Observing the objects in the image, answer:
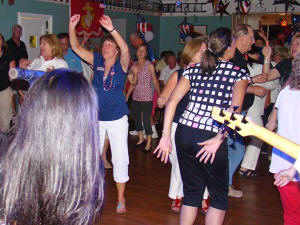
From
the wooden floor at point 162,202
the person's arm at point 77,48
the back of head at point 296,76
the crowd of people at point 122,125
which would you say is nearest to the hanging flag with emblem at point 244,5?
the crowd of people at point 122,125

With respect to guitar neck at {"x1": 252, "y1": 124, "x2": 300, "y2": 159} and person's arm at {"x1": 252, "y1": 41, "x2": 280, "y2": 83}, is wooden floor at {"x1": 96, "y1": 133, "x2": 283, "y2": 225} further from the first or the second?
guitar neck at {"x1": 252, "y1": 124, "x2": 300, "y2": 159}

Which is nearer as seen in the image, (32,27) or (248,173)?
(248,173)

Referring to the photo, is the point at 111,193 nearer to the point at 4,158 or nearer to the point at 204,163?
the point at 204,163

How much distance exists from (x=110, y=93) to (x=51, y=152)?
7.14 feet

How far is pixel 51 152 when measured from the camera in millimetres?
1022

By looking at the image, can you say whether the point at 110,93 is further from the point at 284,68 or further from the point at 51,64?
the point at 284,68

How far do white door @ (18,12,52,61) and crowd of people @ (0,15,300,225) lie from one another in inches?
158

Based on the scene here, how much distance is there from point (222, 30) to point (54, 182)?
1.78 m

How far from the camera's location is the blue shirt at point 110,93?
3.17 m

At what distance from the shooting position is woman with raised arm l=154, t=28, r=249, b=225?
2289 mm

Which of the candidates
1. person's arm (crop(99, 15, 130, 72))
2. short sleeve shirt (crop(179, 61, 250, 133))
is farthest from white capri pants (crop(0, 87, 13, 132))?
short sleeve shirt (crop(179, 61, 250, 133))

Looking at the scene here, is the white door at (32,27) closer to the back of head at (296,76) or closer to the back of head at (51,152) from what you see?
the back of head at (296,76)

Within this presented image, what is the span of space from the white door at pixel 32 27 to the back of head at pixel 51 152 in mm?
7926

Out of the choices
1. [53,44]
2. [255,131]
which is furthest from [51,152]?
[53,44]
